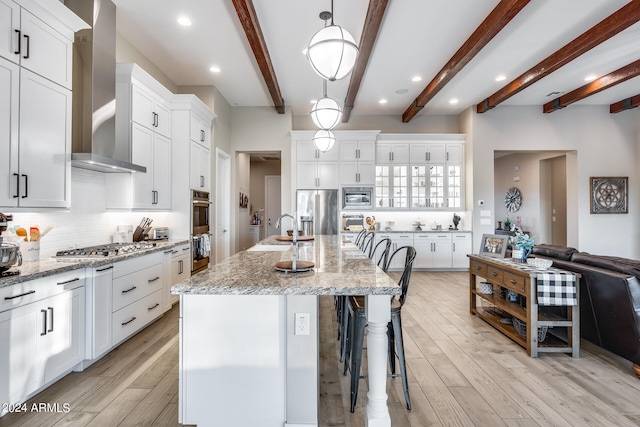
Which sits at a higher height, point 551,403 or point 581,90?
point 581,90

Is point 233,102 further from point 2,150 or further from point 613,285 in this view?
point 613,285

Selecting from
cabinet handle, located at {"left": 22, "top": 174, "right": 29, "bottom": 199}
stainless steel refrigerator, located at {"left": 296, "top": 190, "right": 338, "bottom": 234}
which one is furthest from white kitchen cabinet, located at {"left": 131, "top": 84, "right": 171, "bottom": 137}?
stainless steel refrigerator, located at {"left": 296, "top": 190, "right": 338, "bottom": 234}

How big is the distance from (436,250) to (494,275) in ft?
10.6

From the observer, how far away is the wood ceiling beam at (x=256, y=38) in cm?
312

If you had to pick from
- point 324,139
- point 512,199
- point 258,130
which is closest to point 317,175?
point 258,130

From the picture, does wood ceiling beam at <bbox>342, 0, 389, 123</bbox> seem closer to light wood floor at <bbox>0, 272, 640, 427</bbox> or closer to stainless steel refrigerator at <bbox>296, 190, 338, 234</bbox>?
stainless steel refrigerator at <bbox>296, 190, 338, 234</bbox>

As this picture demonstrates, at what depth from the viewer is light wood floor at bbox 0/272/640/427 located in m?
1.90

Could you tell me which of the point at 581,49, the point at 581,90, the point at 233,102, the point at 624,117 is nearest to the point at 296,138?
the point at 233,102

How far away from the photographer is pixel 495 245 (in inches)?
143

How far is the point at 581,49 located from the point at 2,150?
5.77 metres

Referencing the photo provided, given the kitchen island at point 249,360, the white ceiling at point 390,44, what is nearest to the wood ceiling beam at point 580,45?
the white ceiling at point 390,44

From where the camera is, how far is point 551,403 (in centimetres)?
205

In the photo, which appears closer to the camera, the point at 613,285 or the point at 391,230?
the point at 613,285

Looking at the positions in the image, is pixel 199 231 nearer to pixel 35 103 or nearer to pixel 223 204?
pixel 223 204
